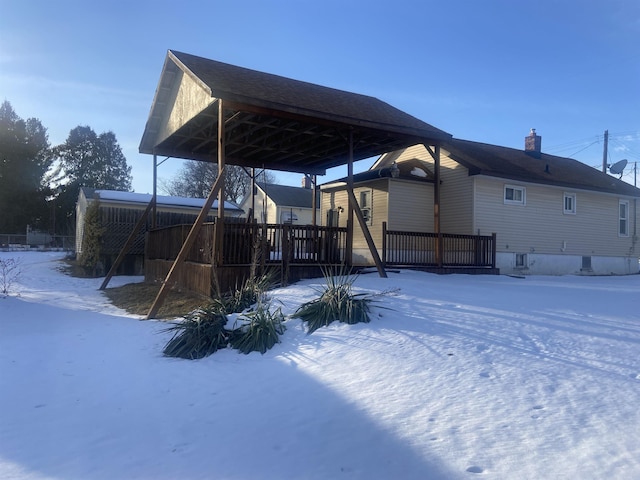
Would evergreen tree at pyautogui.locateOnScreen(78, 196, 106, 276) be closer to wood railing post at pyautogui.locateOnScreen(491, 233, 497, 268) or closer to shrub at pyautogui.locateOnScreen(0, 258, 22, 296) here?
shrub at pyautogui.locateOnScreen(0, 258, 22, 296)

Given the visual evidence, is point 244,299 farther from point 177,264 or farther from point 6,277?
point 6,277

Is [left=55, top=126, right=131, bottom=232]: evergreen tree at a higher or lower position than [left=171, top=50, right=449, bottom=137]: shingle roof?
higher

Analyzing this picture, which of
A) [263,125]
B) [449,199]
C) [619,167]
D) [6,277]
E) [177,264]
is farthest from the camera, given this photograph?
[619,167]

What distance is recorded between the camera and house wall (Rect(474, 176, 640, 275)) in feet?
56.3

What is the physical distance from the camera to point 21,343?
7996mm

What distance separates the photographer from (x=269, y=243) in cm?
1182

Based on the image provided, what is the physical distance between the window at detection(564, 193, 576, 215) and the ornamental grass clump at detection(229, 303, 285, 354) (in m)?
15.2

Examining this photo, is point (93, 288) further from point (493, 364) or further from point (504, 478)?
point (504, 478)

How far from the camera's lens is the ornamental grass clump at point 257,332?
701 cm

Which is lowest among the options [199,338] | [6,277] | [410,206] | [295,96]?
[199,338]

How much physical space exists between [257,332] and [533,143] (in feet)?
62.1

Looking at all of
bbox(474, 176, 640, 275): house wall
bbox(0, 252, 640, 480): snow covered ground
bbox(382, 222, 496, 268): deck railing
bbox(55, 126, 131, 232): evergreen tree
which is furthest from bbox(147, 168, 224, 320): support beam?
bbox(55, 126, 131, 232): evergreen tree

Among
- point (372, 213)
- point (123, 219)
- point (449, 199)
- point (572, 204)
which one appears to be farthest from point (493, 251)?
point (123, 219)

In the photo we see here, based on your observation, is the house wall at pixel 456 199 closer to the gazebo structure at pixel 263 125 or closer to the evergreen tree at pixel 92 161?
the gazebo structure at pixel 263 125
